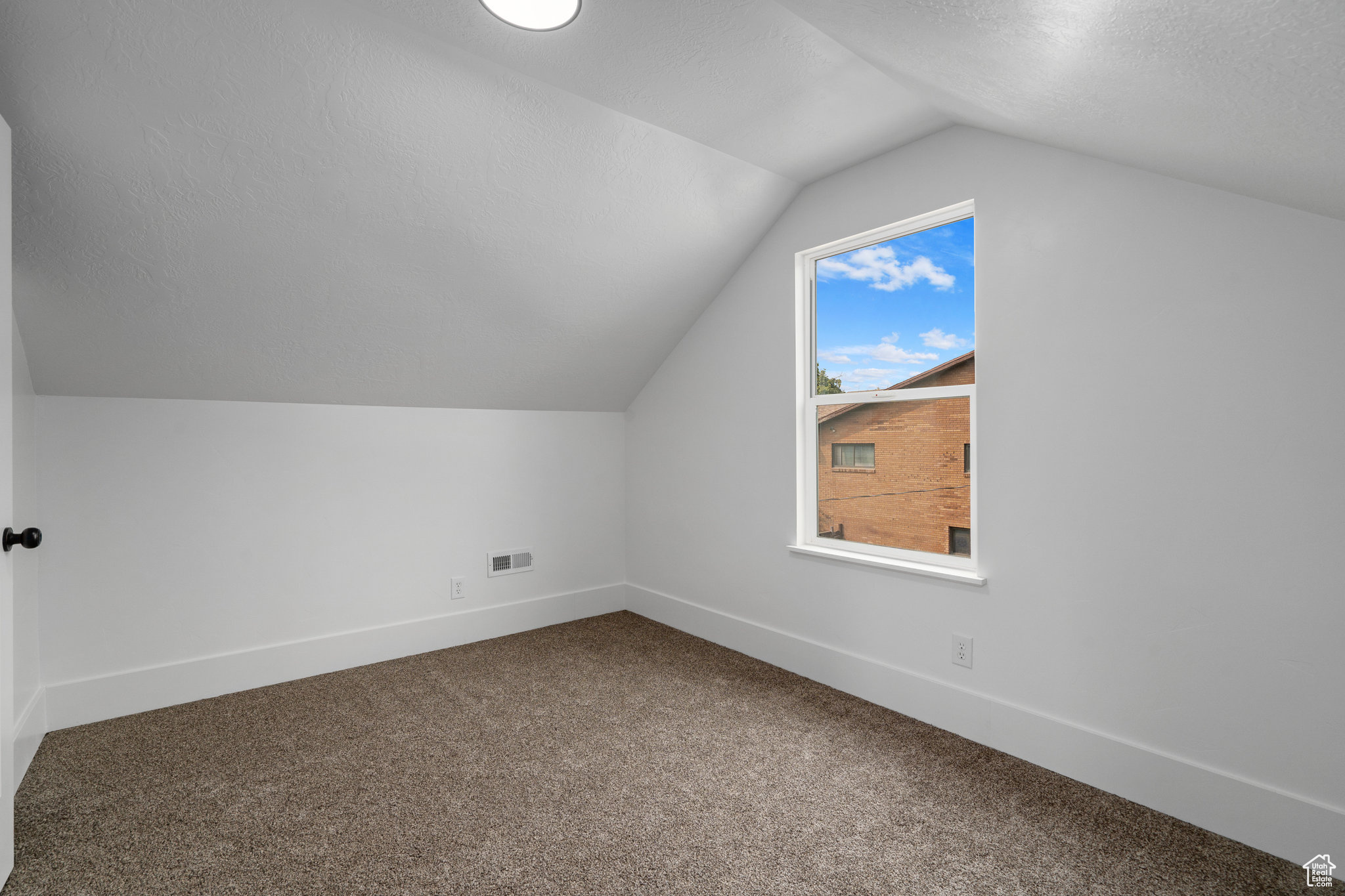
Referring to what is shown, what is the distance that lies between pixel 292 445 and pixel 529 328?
4.05ft

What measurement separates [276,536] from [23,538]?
138 centimetres

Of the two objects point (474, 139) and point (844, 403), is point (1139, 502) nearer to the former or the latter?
point (844, 403)

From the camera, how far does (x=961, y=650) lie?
2527 millimetres

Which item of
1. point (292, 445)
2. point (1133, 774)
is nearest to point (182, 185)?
point (292, 445)

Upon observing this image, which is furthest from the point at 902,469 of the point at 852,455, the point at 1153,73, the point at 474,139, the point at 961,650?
the point at 474,139

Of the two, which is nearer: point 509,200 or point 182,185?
point 182,185

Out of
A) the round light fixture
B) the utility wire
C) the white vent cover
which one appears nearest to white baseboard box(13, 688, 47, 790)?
the white vent cover

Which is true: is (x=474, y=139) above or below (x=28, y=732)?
above

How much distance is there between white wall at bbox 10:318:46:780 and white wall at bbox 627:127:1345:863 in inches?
118

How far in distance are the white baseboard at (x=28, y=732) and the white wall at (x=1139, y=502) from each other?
9.62 feet

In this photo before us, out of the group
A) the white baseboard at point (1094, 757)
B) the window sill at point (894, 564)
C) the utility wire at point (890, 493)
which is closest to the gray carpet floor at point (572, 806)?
the white baseboard at point (1094, 757)

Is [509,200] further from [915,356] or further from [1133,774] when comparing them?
[1133,774]

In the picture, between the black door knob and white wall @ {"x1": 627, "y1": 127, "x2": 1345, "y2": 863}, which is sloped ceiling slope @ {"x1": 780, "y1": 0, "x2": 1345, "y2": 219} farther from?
the black door knob

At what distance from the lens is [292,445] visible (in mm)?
3115
